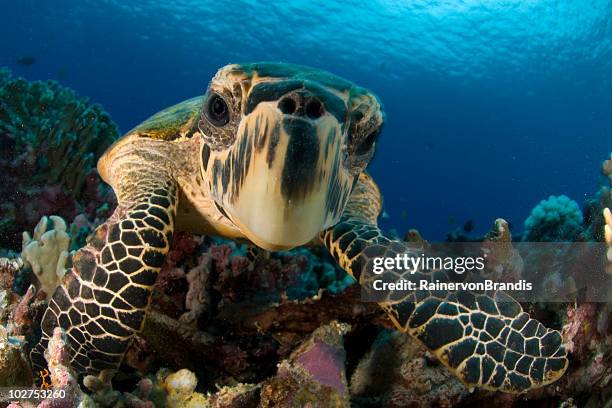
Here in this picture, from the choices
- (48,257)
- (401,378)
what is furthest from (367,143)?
(48,257)

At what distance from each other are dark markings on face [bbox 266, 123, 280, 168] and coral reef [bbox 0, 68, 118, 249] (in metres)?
3.52

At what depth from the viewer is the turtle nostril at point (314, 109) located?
1670mm

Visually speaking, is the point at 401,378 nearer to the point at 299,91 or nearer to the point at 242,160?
the point at 242,160

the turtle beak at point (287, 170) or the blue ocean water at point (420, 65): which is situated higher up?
the blue ocean water at point (420, 65)

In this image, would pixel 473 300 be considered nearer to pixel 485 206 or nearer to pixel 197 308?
pixel 197 308

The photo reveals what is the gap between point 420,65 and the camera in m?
39.9

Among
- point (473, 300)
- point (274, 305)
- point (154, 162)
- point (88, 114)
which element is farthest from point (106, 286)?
point (88, 114)

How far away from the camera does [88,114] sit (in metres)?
5.55

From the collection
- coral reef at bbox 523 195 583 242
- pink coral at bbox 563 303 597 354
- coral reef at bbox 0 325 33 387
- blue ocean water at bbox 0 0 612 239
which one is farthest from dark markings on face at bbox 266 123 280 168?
blue ocean water at bbox 0 0 612 239

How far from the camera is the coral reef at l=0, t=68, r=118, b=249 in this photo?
13.8ft

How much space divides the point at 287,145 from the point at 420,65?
41.8 metres

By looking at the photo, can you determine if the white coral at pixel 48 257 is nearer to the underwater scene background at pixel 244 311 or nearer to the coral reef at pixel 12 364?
the underwater scene background at pixel 244 311

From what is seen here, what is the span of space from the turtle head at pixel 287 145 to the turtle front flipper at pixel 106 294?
48 cm

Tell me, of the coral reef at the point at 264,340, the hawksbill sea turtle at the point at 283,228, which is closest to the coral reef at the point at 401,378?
the coral reef at the point at 264,340
